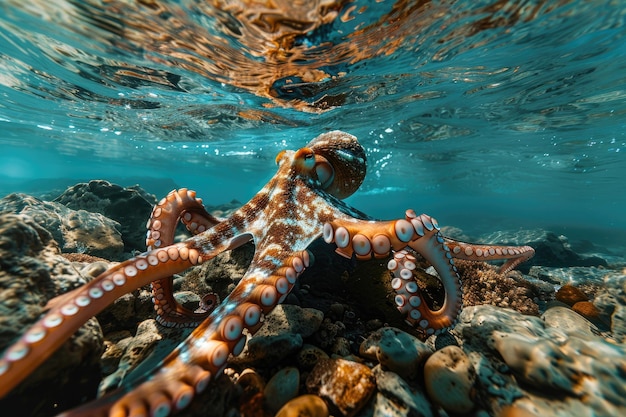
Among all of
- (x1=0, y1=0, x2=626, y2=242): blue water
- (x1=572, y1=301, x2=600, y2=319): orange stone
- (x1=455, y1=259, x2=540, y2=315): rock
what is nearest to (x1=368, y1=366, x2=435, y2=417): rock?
(x1=455, y1=259, x2=540, y2=315): rock

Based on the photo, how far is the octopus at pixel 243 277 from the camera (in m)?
1.25

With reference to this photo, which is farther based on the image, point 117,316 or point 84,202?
point 84,202

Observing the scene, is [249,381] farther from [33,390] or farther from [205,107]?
[205,107]

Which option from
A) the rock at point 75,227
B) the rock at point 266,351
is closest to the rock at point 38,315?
the rock at point 266,351

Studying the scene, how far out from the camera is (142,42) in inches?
259

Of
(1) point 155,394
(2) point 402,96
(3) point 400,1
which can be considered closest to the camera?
(1) point 155,394

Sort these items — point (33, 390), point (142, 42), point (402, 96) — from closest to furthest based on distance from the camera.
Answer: point (33, 390), point (142, 42), point (402, 96)

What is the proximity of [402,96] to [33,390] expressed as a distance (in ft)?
38.6

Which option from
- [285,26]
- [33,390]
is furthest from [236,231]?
[285,26]

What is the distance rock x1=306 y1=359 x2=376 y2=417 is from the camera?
171cm

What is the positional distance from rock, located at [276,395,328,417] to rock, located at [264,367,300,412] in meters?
0.12

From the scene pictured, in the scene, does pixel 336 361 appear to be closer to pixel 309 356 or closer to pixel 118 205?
pixel 309 356

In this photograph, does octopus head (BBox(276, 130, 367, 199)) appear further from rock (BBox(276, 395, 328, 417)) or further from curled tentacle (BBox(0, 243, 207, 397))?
rock (BBox(276, 395, 328, 417))

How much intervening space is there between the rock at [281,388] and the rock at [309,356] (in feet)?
0.42
